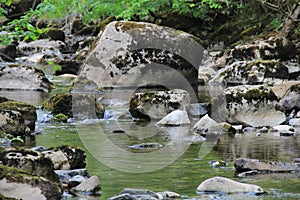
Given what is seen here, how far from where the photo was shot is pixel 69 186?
6.49 meters

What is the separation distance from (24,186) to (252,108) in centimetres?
627

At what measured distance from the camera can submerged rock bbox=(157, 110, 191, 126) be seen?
11.5 meters

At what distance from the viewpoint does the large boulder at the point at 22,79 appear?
17.1 metres

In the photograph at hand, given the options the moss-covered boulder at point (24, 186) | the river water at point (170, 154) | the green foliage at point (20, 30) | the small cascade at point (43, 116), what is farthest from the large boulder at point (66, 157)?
the small cascade at point (43, 116)

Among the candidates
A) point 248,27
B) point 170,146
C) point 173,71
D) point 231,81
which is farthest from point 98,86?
point 248,27

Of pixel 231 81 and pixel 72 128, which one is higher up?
pixel 231 81

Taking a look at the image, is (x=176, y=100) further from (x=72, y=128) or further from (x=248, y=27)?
(x=248, y=27)

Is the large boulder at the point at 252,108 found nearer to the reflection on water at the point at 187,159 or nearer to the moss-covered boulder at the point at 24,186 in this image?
the reflection on water at the point at 187,159

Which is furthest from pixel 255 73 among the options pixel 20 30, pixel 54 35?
pixel 54 35

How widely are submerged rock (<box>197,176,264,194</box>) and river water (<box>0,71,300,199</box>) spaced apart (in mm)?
114

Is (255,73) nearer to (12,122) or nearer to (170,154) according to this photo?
(12,122)

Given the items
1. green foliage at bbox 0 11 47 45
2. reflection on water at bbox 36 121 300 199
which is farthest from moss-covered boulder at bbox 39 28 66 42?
green foliage at bbox 0 11 47 45

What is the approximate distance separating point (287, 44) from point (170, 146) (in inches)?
427

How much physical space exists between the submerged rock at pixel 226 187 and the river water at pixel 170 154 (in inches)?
4.5
